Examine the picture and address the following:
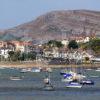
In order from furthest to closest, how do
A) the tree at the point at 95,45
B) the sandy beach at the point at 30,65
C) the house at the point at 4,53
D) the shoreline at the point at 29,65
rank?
the tree at the point at 95,45 → the house at the point at 4,53 → the sandy beach at the point at 30,65 → the shoreline at the point at 29,65

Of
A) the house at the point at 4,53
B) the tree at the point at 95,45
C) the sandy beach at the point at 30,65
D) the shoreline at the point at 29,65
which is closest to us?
the shoreline at the point at 29,65

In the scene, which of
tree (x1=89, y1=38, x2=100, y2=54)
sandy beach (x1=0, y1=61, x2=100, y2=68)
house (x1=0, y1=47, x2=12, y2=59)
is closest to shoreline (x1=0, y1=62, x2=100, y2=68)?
sandy beach (x1=0, y1=61, x2=100, y2=68)

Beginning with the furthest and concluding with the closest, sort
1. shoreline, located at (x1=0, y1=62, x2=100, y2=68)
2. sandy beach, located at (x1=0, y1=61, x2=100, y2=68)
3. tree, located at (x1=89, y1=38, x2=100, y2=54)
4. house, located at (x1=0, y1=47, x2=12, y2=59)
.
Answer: tree, located at (x1=89, y1=38, x2=100, y2=54), house, located at (x1=0, y1=47, x2=12, y2=59), sandy beach, located at (x1=0, y1=61, x2=100, y2=68), shoreline, located at (x1=0, y1=62, x2=100, y2=68)

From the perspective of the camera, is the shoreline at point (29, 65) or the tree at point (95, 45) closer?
the shoreline at point (29, 65)

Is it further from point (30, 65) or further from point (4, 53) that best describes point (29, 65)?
point (4, 53)

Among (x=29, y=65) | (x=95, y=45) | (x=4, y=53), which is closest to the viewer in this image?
(x=29, y=65)

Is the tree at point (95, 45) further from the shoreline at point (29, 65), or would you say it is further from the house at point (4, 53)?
the shoreline at point (29, 65)

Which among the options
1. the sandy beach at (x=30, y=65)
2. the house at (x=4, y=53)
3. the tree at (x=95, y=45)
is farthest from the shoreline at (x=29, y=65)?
the tree at (x=95, y=45)

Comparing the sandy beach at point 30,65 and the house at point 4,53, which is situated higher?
the house at point 4,53

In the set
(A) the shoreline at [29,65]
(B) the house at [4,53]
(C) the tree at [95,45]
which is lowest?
(A) the shoreline at [29,65]

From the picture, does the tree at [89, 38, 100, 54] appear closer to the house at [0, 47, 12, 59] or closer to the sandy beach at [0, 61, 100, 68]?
the house at [0, 47, 12, 59]

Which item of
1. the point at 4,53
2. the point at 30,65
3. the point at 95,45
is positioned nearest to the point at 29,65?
the point at 30,65

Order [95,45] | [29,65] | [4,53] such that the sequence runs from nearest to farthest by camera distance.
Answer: [29,65] → [4,53] → [95,45]
